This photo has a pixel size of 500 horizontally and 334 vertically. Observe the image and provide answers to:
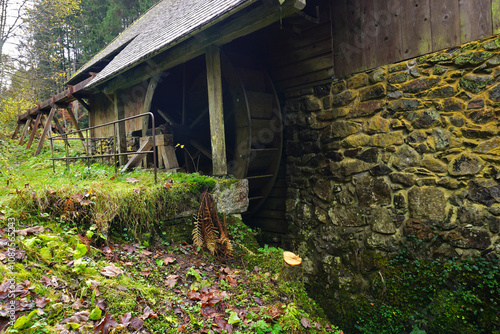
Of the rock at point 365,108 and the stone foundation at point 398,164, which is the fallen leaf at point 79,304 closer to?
the stone foundation at point 398,164

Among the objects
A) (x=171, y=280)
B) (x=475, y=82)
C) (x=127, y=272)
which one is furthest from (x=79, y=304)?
(x=475, y=82)

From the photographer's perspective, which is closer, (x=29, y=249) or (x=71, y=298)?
(x=71, y=298)

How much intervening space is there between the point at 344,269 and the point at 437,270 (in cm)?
118

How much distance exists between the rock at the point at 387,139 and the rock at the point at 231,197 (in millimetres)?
1788

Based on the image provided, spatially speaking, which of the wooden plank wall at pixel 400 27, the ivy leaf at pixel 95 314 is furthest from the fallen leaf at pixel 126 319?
the wooden plank wall at pixel 400 27

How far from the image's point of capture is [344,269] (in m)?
4.16

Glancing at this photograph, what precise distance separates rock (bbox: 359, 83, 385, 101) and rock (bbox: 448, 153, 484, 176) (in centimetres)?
116

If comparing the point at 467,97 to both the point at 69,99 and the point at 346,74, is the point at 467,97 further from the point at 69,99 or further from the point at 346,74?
the point at 69,99

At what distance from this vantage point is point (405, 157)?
142 inches

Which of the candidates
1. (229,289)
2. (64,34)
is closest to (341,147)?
(229,289)

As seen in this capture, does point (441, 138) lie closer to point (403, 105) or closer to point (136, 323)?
point (403, 105)

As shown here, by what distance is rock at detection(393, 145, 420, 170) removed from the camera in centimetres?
352

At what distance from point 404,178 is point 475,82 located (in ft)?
3.99

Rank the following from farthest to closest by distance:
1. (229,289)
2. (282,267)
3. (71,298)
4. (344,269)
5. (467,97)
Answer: (344,269) < (282,267) < (467,97) < (229,289) < (71,298)
